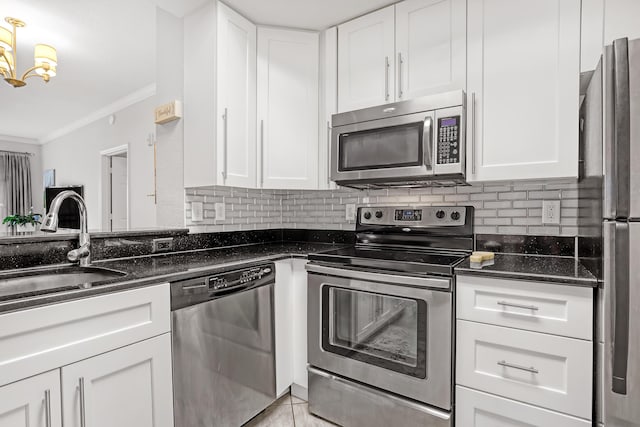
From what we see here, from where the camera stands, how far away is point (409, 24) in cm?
190

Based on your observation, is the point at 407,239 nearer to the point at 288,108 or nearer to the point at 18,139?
the point at 288,108

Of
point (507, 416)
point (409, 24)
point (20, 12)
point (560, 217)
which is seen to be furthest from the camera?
point (20, 12)

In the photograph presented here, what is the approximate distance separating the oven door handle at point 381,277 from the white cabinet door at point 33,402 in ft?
3.84

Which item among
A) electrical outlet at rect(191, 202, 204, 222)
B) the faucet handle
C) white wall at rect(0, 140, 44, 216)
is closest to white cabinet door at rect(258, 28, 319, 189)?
electrical outlet at rect(191, 202, 204, 222)

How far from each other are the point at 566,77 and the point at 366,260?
123 cm

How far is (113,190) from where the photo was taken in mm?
4938

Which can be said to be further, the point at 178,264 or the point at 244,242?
the point at 244,242

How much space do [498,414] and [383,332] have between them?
1.87 feet

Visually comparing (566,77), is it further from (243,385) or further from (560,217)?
(243,385)

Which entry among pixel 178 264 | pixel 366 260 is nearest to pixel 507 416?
pixel 366 260

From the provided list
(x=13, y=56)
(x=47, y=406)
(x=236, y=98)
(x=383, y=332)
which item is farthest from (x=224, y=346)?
(x=13, y=56)

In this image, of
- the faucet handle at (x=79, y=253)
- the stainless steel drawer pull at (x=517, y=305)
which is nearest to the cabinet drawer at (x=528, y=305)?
the stainless steel drawer pull at (x=517, y=305)

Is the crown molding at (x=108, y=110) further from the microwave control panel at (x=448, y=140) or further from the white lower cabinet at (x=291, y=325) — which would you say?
the microwave control panel at (x=448, y=140)

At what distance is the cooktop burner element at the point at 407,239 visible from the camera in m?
1.67
